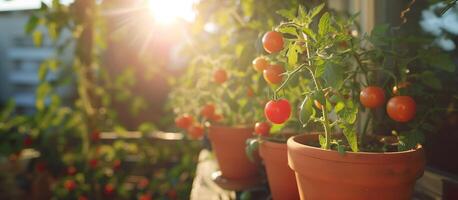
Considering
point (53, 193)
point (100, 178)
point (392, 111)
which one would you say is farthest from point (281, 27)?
point (53, 193)

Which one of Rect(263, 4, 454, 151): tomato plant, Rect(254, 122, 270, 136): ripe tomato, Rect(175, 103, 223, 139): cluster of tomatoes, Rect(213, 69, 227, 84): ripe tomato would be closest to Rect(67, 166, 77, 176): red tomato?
Rect(175, 103, 223, 139): cluster of tomatoes

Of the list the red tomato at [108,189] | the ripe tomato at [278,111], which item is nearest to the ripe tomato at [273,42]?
the ripe tomato at [278,111]

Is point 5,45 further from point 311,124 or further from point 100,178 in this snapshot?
point 311,124

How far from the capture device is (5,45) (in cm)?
1251

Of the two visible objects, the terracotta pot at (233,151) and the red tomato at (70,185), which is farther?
the red tomato at (70,185)

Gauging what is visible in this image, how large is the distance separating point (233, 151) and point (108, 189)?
1496 mm

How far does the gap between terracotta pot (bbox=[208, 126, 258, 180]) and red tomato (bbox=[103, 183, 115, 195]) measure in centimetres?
137

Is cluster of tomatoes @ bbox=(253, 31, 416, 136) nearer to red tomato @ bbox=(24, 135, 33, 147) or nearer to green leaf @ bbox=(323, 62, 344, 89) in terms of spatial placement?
green leaf @ bbox=(323, 62, 344, 89)

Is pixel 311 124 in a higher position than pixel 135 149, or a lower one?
higher

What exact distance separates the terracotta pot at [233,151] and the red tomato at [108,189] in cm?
137

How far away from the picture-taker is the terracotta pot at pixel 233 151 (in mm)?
1209

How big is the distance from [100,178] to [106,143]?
0.43 meters

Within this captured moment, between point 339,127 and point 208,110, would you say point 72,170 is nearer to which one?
point 208,110

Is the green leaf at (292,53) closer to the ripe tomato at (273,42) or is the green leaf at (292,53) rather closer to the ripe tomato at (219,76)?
the ripe tomato at (273,42)
